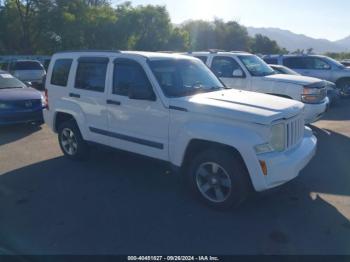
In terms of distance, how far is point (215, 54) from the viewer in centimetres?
962

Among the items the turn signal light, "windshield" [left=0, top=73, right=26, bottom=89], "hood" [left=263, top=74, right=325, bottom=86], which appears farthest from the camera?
"windshield" [left=0, top=73, right=26, bottom=89]

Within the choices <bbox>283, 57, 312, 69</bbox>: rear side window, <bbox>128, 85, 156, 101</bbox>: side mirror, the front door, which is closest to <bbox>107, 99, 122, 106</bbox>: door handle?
the front door

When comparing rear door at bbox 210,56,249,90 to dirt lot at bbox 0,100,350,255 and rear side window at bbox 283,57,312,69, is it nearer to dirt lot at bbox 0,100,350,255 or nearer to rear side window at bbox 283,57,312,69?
dirt lot at bbox 0,100,350,255

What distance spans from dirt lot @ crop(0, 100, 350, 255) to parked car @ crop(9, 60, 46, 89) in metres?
12.9

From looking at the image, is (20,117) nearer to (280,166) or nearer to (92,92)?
(92,92)

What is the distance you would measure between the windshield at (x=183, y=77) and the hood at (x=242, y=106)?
24cm

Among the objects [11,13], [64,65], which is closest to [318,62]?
[64,65]

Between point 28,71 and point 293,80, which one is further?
point 28,71

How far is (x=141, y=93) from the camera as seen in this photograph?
4.82 metres

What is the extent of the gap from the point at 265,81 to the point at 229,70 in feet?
3.49

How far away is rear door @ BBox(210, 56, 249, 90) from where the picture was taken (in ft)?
30.4

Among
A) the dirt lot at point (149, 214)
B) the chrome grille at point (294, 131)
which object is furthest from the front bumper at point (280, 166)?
the dirt lot at point (149, 214)

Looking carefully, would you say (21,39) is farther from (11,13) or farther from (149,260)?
(149,260)

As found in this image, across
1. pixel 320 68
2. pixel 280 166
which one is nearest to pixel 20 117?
A: pixel 280 166
